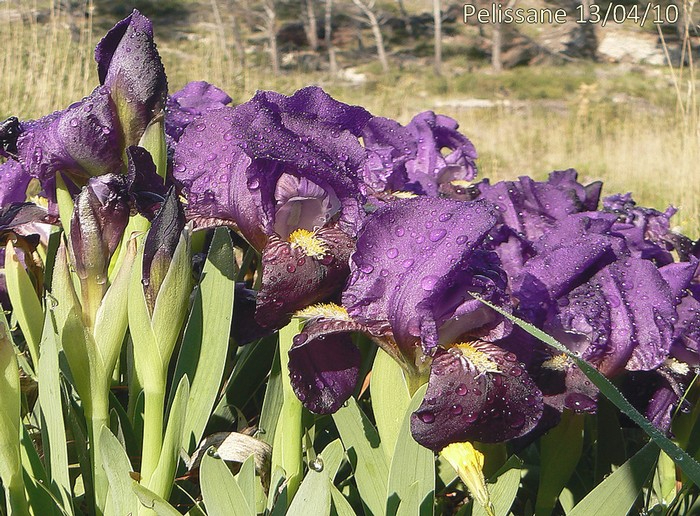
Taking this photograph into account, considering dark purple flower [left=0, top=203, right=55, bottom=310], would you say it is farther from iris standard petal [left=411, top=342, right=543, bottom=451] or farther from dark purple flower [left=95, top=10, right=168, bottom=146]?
iris standard petal [left=411, top=342, right=543, bottom=451]

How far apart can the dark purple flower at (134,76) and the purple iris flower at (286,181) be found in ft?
0.38

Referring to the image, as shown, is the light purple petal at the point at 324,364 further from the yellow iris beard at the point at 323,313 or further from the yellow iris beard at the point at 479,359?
the yellow iris beard at the point at 479,359

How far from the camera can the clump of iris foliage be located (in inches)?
35.7

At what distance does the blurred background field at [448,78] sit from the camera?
5910 millimetres

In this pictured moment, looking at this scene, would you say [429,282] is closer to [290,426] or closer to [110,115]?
[290,426]

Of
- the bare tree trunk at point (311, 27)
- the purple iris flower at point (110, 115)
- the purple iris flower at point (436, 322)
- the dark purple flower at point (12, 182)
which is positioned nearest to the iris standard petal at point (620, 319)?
the purple iris flower at point (436, 322)

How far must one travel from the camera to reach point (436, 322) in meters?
0.92

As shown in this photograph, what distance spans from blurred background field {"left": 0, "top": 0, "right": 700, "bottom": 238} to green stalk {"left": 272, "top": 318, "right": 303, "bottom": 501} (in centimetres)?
277

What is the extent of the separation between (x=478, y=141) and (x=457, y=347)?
13802mm

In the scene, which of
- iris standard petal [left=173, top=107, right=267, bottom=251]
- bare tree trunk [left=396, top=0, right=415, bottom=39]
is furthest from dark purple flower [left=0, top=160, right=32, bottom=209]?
bare tree trunk [left=396, top=0, right=415, bottom=39]

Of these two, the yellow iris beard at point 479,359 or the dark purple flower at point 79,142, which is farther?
the dark purple flower at point 79,142

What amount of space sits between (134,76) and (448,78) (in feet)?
97.3

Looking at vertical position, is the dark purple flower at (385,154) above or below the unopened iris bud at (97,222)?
below

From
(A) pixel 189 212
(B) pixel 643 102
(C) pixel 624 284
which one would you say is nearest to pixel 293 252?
(A) pixel 189 212
